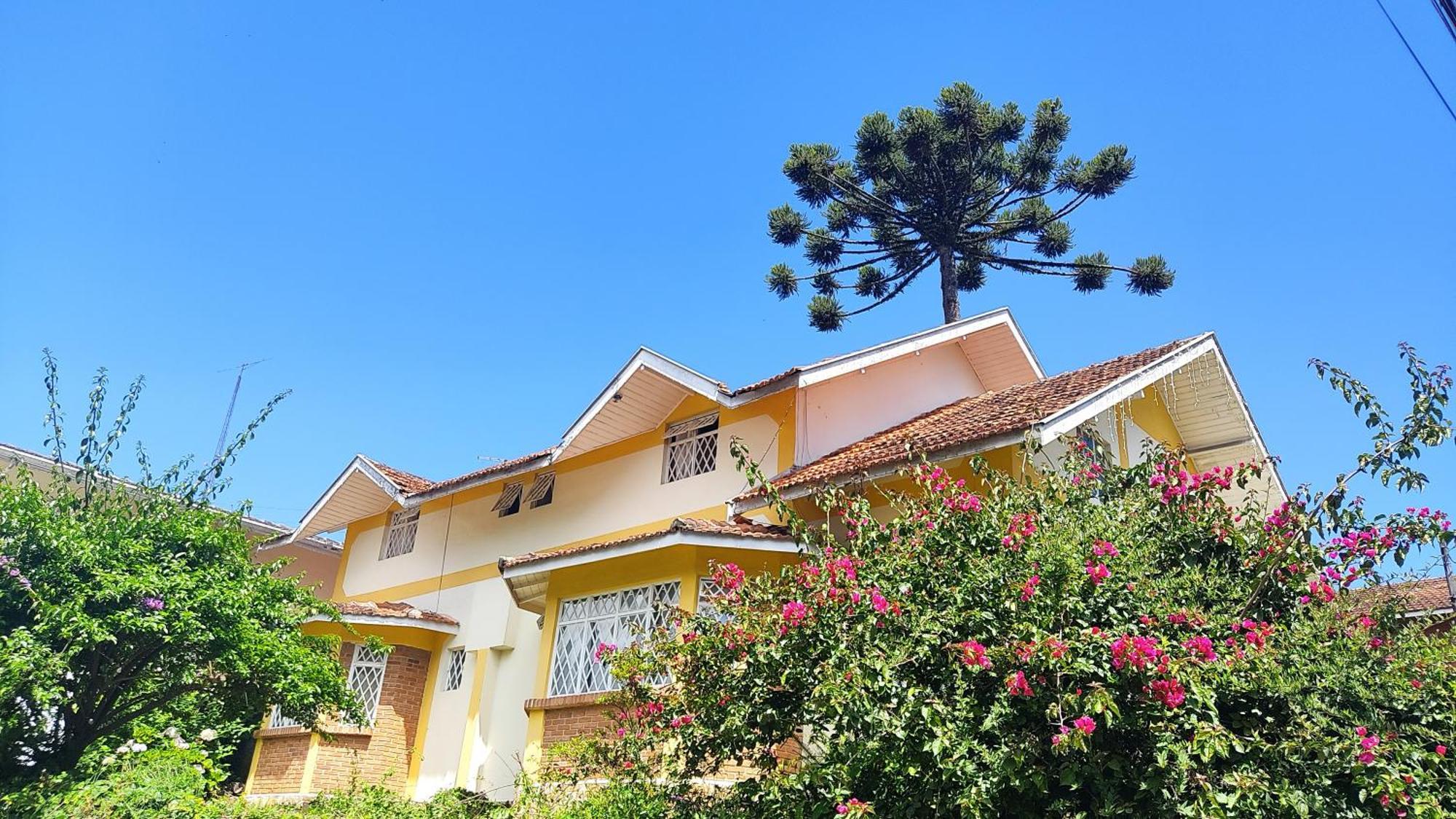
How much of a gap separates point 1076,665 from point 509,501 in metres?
11.9

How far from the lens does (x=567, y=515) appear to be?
15531 mm

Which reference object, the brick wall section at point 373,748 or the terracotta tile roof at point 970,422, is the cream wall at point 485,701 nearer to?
the brick wall section at point 373,748

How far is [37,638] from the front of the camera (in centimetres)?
914

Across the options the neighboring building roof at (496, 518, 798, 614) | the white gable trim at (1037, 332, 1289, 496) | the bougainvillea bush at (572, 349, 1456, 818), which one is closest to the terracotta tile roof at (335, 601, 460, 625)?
the neighboring building roof at (496, 518, 798, 614)

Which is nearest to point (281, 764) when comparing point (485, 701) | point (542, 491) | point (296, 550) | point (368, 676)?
point (368, 676)

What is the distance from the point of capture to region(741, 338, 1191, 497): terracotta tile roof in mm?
10195

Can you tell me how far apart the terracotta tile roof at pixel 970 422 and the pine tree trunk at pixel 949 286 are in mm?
7669

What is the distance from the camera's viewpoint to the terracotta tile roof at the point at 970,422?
10195mm

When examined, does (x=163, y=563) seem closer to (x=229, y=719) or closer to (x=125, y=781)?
(x=125, y=781)

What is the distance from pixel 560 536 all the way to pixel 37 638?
7154mm

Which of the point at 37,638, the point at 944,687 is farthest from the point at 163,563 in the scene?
the point at 944,687

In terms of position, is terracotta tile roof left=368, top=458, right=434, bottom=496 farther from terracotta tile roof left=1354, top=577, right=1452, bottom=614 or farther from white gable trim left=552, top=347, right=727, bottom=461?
terracotta tile roof left=1354, top=577, right=1452, bottom=614

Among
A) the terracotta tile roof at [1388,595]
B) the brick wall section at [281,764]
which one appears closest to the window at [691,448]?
the brick wall section at [281,764]

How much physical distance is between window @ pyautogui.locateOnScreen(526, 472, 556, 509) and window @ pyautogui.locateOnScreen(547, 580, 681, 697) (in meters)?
3.53
